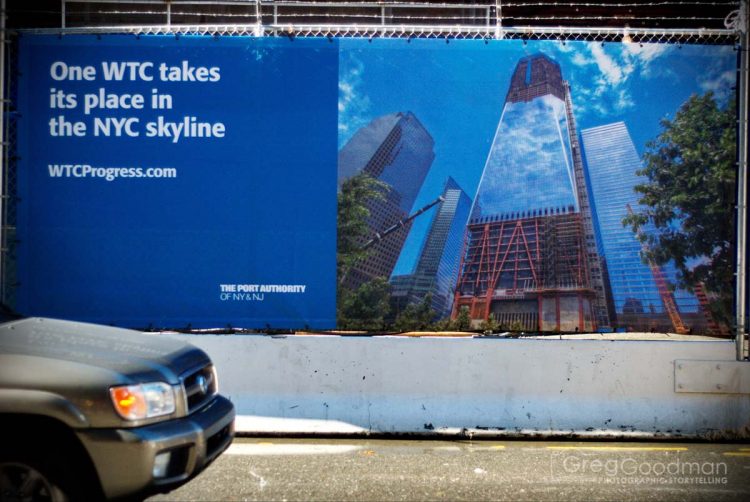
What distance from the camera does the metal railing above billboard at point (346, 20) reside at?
7.12 meters

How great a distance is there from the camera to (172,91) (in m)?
7.10

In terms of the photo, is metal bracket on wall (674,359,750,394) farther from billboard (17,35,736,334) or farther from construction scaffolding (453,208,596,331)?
billboard (17,35,736,334)

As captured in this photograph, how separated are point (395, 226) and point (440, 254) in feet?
1.86

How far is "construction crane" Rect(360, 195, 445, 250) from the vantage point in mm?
7109

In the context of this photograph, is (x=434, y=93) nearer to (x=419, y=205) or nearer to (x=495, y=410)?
(x=419, y=205)

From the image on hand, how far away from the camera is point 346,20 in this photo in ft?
24.7

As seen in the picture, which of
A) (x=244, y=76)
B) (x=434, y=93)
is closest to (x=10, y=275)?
(x=244, y=76)

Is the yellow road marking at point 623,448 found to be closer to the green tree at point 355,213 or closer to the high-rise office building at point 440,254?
the high-rise office building at point 440,254

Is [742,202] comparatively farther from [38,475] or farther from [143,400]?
[38,475]

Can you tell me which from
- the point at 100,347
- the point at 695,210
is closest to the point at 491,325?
the point at 695,210

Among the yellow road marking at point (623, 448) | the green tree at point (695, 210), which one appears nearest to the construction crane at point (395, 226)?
the green tree at point (695, 210)

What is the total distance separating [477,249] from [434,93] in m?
1.74

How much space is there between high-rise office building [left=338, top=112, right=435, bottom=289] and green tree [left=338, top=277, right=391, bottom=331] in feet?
0.30

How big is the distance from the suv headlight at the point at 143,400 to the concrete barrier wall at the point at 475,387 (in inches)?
120
